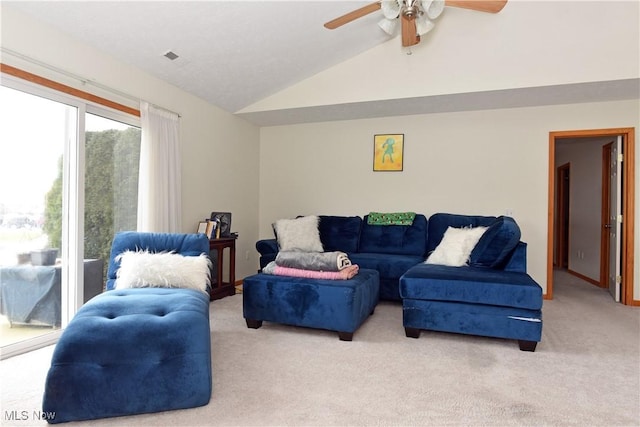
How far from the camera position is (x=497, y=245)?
3.10 m

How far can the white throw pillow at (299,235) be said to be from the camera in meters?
4.45

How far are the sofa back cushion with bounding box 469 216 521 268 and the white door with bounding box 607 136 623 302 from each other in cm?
223

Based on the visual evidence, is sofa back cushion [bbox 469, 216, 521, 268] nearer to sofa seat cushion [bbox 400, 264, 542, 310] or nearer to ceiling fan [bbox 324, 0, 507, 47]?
sofa seat cushion [bbox 400, 264, 542, 310]

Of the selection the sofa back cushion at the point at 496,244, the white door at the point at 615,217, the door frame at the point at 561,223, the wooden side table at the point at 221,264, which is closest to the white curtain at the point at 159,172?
the wooden side table at the point at 221,264

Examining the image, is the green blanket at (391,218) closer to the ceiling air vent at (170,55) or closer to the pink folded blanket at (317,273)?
the pink folded blanket at (317,273)

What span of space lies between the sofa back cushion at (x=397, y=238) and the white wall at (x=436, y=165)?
431 millimetres

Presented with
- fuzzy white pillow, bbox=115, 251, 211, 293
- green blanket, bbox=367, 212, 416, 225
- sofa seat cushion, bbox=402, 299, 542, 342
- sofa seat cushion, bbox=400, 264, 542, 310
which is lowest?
sofa seat cushion, bbox=402, 299, 542, 342

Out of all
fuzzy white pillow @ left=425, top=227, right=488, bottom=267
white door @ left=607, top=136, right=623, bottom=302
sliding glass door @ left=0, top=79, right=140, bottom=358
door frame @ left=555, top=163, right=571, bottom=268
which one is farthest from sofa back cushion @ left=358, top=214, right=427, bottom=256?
door frame @ left=555, top=163, right=571, bottom=268

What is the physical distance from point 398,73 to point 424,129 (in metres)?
0.94

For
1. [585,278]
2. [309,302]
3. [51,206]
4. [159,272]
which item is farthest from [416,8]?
[585,278]

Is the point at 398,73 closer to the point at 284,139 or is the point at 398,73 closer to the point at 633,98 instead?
the point at 284,139

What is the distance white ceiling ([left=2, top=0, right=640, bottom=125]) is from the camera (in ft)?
9.12

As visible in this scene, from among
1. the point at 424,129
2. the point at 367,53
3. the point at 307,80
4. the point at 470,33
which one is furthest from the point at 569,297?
the point at 307,80

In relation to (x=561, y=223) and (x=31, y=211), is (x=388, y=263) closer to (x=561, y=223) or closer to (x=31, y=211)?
(x=31, y=211)
